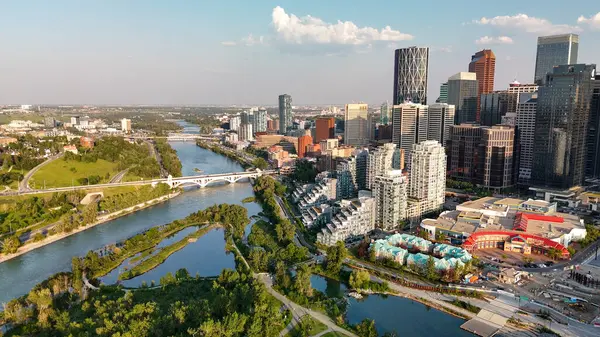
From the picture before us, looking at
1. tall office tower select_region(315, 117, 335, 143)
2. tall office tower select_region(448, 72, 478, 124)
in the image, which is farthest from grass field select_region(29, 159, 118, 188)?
tall office tower select_region(448, 72, 478, 124)

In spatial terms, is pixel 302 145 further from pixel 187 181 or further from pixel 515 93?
pixel 515 93

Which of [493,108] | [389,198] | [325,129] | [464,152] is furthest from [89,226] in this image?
[493,108]

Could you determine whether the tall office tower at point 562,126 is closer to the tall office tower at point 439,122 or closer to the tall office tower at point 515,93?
the tall office tower at point 439,122

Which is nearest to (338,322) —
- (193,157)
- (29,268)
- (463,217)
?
(463,217)

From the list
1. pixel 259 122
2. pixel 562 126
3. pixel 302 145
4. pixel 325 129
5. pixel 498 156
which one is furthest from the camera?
pixel 259 122

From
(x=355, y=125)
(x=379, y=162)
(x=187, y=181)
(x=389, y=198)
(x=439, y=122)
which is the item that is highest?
(x=439, y=122)

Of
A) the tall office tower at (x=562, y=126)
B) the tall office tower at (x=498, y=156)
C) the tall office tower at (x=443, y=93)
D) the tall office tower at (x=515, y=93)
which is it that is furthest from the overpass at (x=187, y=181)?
the tall office tower at (x=443, y=93)
